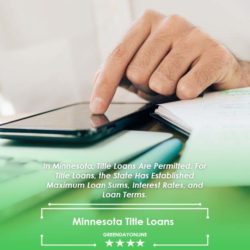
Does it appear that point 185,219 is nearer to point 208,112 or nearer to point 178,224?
point 178,224

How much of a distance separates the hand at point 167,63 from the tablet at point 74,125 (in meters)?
0.03

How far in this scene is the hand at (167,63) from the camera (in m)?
0.49

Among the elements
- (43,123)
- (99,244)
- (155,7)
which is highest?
(155,7)

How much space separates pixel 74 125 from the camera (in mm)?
425

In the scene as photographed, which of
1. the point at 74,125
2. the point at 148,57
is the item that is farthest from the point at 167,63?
the point at 74,125

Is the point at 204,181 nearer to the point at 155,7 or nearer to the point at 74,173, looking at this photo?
the point at 74,173

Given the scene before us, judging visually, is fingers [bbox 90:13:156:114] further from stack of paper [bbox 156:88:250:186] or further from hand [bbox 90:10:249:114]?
stack of paper [bbox 156:88:250:186]

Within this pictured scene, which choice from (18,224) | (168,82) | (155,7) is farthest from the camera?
(155,7)

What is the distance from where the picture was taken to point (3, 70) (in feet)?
2.15

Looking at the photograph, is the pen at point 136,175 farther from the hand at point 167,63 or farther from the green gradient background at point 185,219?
the hand at point 167,63

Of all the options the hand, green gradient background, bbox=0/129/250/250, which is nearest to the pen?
green gradient background, bbox=0/129/250/250

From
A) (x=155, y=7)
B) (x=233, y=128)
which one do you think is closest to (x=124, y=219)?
(x=233, y=128)

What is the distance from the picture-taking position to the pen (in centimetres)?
39

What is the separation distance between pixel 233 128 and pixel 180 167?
0.20 ft
